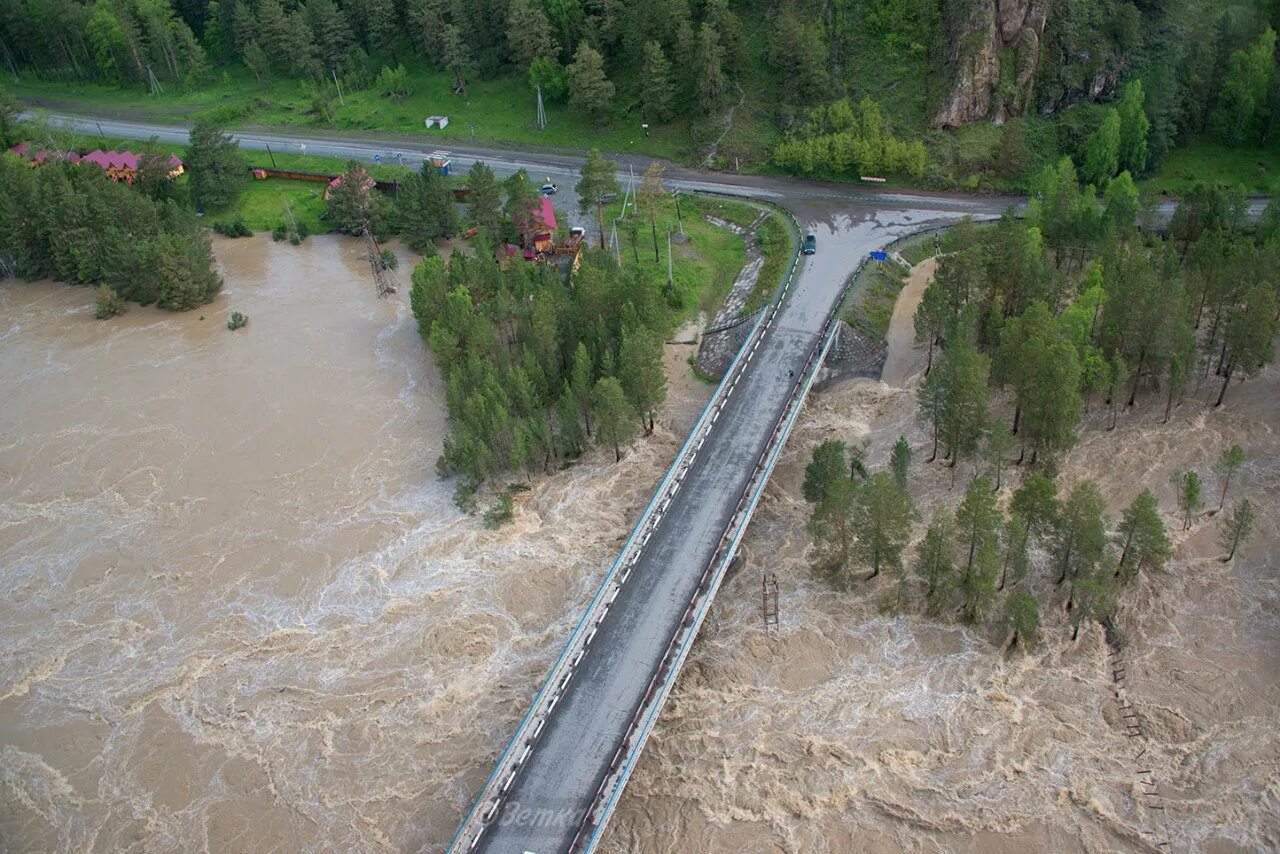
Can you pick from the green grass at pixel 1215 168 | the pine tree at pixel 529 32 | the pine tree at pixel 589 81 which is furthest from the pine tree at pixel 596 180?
the green grass at pixel 1215 168

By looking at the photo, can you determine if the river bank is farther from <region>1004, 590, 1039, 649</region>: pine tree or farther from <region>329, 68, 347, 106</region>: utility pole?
<region>329, 68, 347, 106</region>: utility pole

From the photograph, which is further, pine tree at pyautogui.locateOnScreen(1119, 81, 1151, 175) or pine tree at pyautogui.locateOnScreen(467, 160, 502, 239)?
pine tree at pyautogui.locateOnScreen(467, 160, 502, 239)

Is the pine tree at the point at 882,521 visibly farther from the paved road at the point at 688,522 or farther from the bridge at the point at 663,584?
the paved road at the point at 688,522

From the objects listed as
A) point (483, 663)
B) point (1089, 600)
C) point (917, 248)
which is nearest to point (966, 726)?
point (1089, 600)

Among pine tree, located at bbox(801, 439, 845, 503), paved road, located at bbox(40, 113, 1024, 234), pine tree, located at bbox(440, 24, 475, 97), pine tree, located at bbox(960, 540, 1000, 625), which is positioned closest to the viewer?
pine tree, located at bbox(960, 540, 1000, 625)

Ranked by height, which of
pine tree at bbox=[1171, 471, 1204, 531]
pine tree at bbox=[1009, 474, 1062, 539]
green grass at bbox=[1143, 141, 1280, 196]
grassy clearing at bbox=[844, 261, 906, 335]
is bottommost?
pine tree at bbox=[1171, 471, 1204, 531]

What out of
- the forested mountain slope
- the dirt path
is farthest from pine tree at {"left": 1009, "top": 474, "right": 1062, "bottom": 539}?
the forested mountain slope

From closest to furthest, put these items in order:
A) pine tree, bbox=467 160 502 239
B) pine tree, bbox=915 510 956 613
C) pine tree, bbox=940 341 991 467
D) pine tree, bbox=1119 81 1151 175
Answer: pine tree, bbox=915 510 956 613
pine tree, bbox=940 341 991 467
pine tree, bbox=1119 81 1151 175
pine tree, bbox=467 160 502 239
